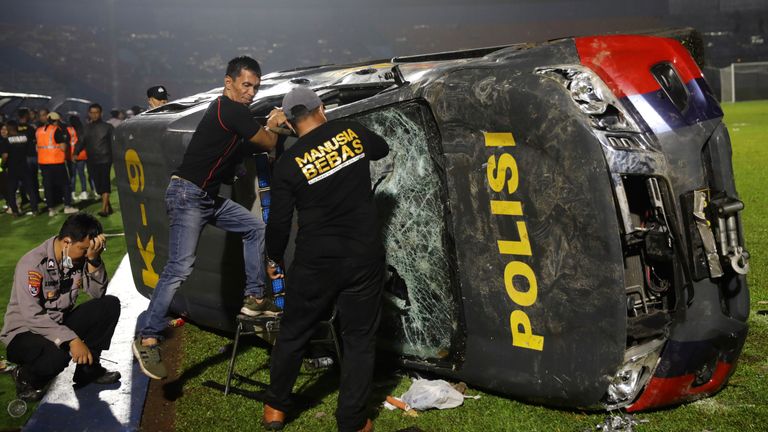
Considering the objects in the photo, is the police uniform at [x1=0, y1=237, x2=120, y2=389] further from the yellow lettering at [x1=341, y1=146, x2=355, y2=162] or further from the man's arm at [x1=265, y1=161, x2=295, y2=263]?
the yellow lettering at [x1=341, y1=146, x2=355, y2=162]

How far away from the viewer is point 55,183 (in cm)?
1416

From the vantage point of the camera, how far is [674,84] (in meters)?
4.02

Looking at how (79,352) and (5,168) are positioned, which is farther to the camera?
(5,168)

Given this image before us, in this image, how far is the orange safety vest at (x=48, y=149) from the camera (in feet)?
45.6

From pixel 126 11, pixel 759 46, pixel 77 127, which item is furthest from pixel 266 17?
pixel 77 127

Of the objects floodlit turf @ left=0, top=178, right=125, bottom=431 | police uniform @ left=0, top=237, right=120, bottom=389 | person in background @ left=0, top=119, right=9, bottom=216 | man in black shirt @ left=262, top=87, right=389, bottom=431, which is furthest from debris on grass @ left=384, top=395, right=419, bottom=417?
person in background @ left=0, top=119, right=9, bottom=216

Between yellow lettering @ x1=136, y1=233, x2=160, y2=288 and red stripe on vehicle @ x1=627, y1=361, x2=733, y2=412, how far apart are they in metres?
3.74

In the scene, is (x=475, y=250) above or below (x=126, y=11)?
below

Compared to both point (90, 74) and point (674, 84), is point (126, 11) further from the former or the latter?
point (674, 84)

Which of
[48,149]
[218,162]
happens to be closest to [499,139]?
[218,162]

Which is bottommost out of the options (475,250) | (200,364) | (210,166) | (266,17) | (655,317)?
(200,364)

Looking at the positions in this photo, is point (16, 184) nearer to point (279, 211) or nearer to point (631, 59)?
point (279, 211)

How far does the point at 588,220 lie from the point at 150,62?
39965 millimetres

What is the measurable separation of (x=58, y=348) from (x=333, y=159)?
80.9 inches
